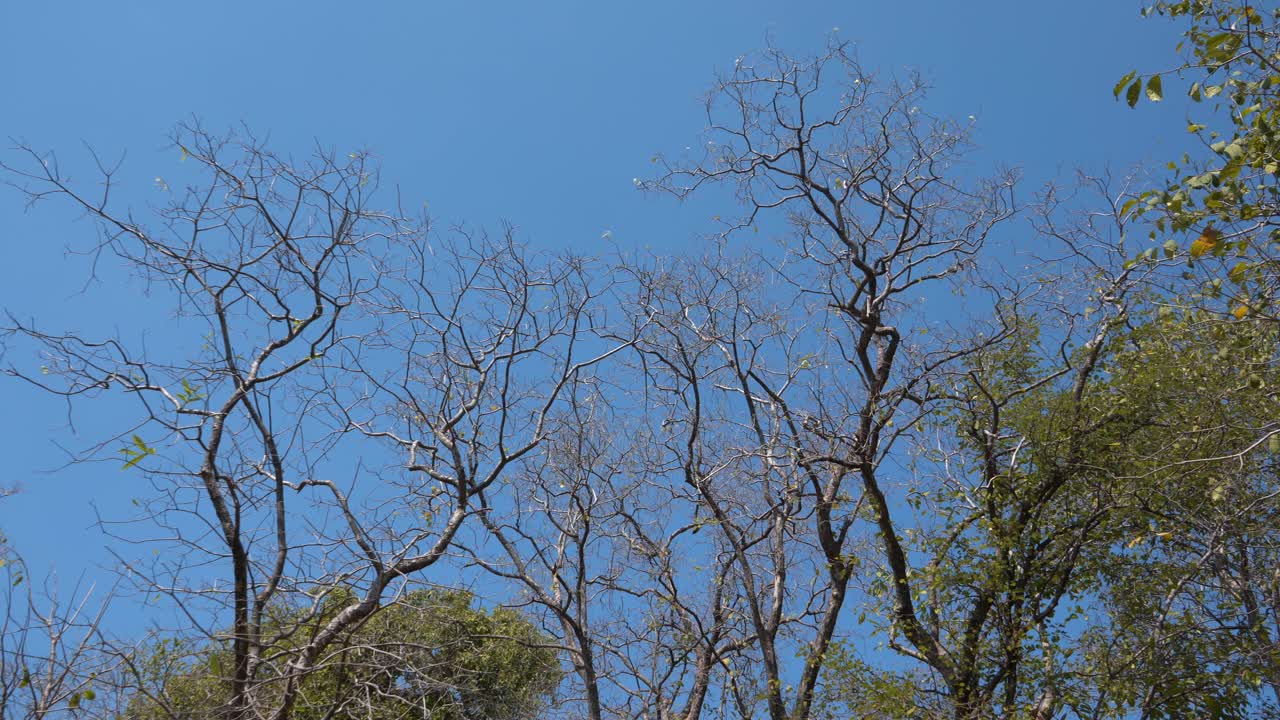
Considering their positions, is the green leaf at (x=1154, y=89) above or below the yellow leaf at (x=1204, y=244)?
above

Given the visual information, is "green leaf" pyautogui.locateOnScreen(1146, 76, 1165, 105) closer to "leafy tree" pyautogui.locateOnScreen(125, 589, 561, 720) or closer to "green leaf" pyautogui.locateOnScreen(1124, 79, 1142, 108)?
"green leaf" pyautogui.locateOnScreen(1124, 79, 1142, 108)

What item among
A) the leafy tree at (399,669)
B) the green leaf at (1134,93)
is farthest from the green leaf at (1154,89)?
the leafy tree at (399,669)

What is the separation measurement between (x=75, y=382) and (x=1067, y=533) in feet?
31.3

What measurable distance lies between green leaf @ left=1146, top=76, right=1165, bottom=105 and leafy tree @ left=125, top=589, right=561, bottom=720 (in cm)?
545

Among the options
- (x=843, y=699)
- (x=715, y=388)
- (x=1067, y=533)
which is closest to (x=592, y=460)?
(x=715, y=388)

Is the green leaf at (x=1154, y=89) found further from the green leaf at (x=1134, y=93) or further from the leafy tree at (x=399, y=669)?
the leafy tree at (x=399, y=669)

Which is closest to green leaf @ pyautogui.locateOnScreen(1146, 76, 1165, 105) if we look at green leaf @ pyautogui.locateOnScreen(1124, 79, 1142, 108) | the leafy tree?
green leaf @ pyautogui.locateOnScreen(1124, 79, 1142, 108)

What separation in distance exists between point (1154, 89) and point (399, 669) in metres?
6.87

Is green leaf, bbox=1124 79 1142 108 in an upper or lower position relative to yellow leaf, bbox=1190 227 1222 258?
→ upper

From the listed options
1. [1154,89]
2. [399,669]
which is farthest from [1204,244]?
[399,669]

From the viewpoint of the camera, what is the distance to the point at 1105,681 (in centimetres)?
975

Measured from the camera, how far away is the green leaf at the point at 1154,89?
16.4 feet

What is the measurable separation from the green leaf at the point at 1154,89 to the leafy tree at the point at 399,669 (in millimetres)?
5455

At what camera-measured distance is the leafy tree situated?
707 cm
